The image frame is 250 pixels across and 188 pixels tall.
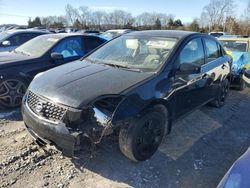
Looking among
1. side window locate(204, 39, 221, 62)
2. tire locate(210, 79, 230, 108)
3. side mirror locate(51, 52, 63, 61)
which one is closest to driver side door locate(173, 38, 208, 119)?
side window locate(204, 39, 221, 62)

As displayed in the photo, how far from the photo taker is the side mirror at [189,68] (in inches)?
165

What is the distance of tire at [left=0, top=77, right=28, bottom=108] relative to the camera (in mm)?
5453

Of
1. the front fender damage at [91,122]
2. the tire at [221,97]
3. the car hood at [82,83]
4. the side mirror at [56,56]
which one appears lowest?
the tire at [221,97]

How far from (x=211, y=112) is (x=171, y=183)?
9.54ft

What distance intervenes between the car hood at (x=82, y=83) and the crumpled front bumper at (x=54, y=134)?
0.94 feet

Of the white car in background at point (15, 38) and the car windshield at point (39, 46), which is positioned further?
the white car in background at point (15, 38)

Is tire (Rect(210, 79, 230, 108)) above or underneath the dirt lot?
above

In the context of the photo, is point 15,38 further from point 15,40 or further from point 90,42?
point 90,42

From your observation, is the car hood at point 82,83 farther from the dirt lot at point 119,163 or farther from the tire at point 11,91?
the tire at point 11,91

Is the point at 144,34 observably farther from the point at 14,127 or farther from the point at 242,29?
the point at 242,29

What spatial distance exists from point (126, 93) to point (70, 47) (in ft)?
12.5

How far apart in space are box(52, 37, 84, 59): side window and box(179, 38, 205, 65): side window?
3077 millimetres

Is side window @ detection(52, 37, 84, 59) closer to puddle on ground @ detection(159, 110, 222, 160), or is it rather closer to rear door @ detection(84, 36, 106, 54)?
rear door @ detection(84, 36, 106, 54)

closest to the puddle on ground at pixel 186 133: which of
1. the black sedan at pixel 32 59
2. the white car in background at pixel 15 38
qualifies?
the black sedan at pixel 32 59
